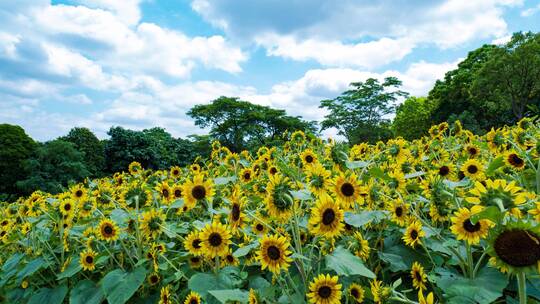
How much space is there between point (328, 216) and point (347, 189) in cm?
35

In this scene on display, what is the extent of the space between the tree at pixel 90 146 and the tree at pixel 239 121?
1639 centimetres

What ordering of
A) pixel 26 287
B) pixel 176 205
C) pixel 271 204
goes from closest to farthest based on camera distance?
pixel 271 204
pixel 176 205
pixel 26 287

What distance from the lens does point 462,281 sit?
1.68 m

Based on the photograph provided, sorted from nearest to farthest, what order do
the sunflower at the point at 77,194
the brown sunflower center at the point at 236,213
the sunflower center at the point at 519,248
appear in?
1. the sunflower center at the point at 519,248
2. the brown sunflower center at the point at 236,213
3. the sunflower at the point at 77,194

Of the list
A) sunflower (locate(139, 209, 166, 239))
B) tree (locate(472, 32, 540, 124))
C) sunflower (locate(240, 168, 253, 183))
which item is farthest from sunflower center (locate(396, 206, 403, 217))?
tree (locate(472, 32, 540, 124))

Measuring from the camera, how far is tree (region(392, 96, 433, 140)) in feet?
125

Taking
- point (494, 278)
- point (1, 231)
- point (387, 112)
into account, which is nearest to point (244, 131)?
point (387, 112)

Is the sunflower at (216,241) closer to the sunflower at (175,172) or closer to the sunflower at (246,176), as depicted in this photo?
the sunflower at (246,176)

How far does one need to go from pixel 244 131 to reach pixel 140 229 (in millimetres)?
42869

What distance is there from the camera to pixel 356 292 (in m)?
1.69

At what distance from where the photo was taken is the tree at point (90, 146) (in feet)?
94.4

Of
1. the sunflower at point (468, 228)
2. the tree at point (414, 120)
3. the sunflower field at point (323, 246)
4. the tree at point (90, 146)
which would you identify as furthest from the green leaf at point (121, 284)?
the tree at point (414, 120)

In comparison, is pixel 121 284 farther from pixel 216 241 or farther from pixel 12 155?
pixel 12 155

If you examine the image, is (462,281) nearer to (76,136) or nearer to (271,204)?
(271,204)
